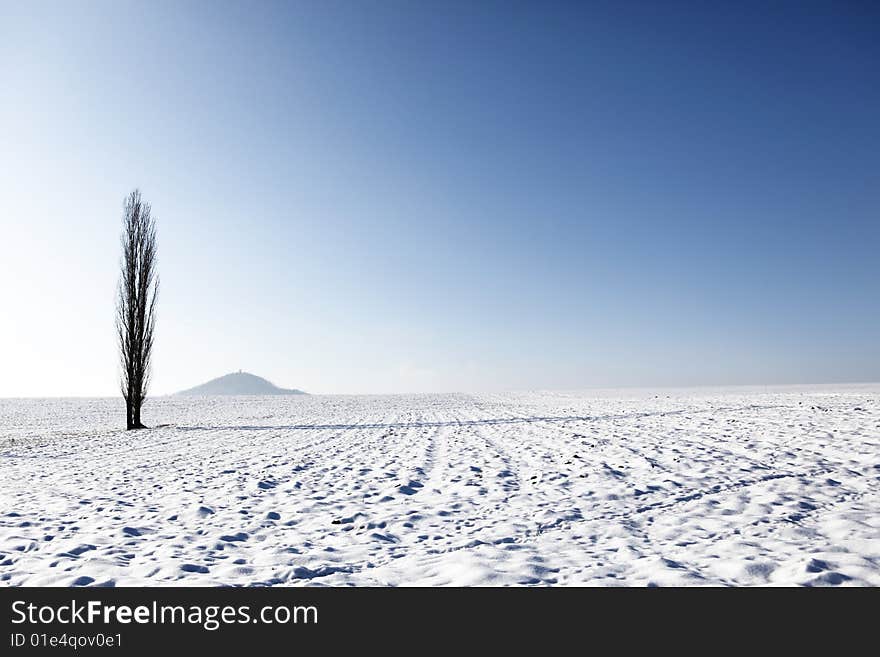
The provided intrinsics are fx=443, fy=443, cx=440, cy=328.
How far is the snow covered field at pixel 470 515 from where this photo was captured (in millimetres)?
4695

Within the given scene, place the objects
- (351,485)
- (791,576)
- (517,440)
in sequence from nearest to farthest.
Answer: (791,576)
(351,485)
(517,440)

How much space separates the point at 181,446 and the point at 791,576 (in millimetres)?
18373

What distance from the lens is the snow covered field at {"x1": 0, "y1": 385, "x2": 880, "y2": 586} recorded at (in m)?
4.70

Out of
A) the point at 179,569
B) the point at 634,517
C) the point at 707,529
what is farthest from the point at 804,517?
the point at 179,569

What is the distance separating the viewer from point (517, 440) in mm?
15938

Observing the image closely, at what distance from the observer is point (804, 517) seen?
20.2 ft

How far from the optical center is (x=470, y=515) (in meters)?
6.90
